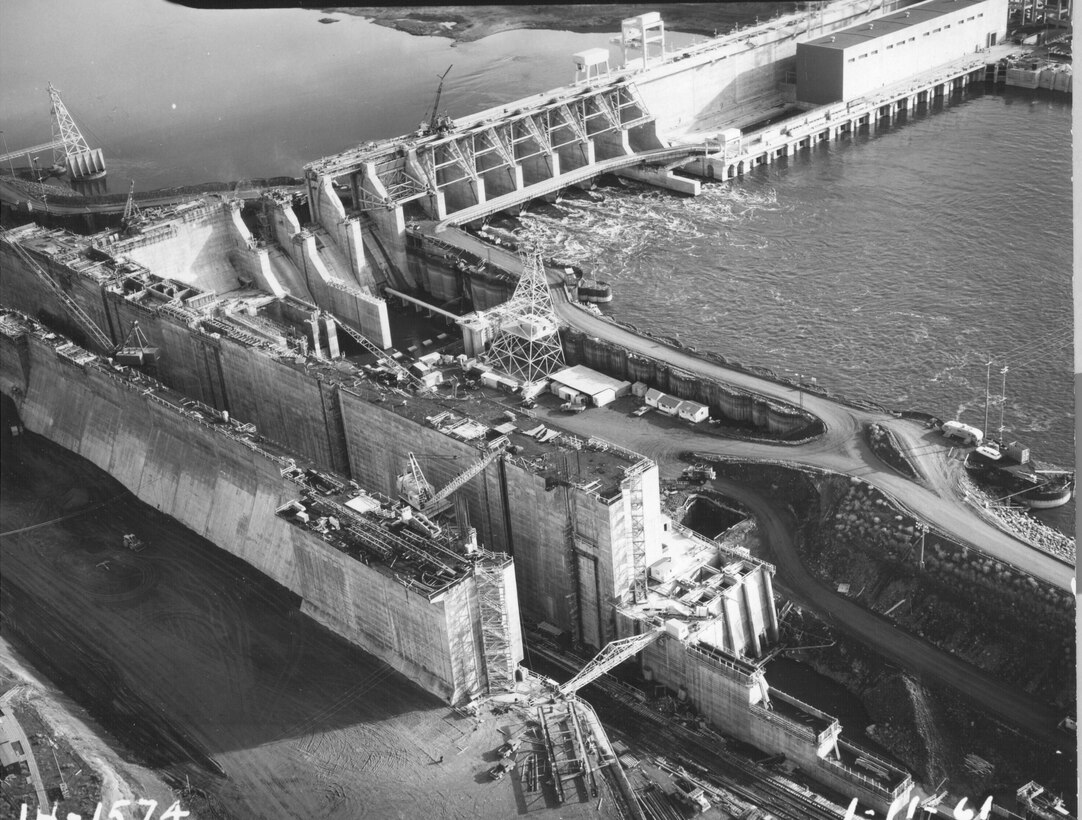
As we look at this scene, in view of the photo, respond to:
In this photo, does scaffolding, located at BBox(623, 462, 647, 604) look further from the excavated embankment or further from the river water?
the river water

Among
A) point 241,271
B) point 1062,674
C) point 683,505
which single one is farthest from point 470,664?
point 241,271

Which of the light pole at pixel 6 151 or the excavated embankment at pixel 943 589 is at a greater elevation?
the light pole at pixel 6 151

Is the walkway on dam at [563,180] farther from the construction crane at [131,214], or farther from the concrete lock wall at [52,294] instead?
the concrete lock wall at [52,294]

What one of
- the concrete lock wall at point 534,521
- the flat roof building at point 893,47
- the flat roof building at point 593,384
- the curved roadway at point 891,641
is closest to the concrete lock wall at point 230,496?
the concrete lock wall at point 534,521

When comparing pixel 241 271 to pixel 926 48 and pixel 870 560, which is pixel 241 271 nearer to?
pixel 870 560

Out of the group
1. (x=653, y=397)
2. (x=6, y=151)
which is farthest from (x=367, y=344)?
(x=6, y=151)
